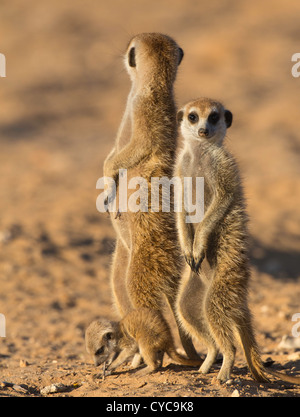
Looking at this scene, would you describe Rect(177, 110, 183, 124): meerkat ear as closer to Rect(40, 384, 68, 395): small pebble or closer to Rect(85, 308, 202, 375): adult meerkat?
Rect(85, 308, 202, 375): adult meerkat

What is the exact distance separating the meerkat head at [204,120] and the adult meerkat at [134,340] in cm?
120

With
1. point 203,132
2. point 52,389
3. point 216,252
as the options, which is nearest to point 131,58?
point 203,132

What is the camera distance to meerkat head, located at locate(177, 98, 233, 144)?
4.45 metres

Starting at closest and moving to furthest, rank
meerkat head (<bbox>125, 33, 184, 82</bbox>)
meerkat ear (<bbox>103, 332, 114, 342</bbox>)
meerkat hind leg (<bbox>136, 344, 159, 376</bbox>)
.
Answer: meerkat hind leg (<bbox>136, 344, 159, 376</bbox>), meerkat ear (<bbox>103, 332, 114, 342</bbox>), meerkat head (<bbox>125, 33, 184, 82</bbox>)

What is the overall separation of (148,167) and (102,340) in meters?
1.25

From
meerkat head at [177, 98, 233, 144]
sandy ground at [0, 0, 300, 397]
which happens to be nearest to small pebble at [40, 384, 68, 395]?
sandy ground at [0, 0, 300, 397]

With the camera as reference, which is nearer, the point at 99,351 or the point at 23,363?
the point at 99,351

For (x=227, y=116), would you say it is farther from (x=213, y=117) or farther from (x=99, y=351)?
(x=99, y=351)

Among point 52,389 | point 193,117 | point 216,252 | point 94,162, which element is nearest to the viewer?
point 52,389

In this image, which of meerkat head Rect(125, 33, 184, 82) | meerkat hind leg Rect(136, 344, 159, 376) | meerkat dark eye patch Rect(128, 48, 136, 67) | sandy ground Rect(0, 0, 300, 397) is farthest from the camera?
sandy ground Rect(0, 0, 300, 397)

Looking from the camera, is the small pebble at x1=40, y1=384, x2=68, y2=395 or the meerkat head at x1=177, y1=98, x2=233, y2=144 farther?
the meerkat head at x1=177, y1=98, x2=233, y2=144

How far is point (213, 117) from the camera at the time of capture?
4.48 m

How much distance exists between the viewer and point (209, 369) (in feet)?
14.5

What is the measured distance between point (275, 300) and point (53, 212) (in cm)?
377
